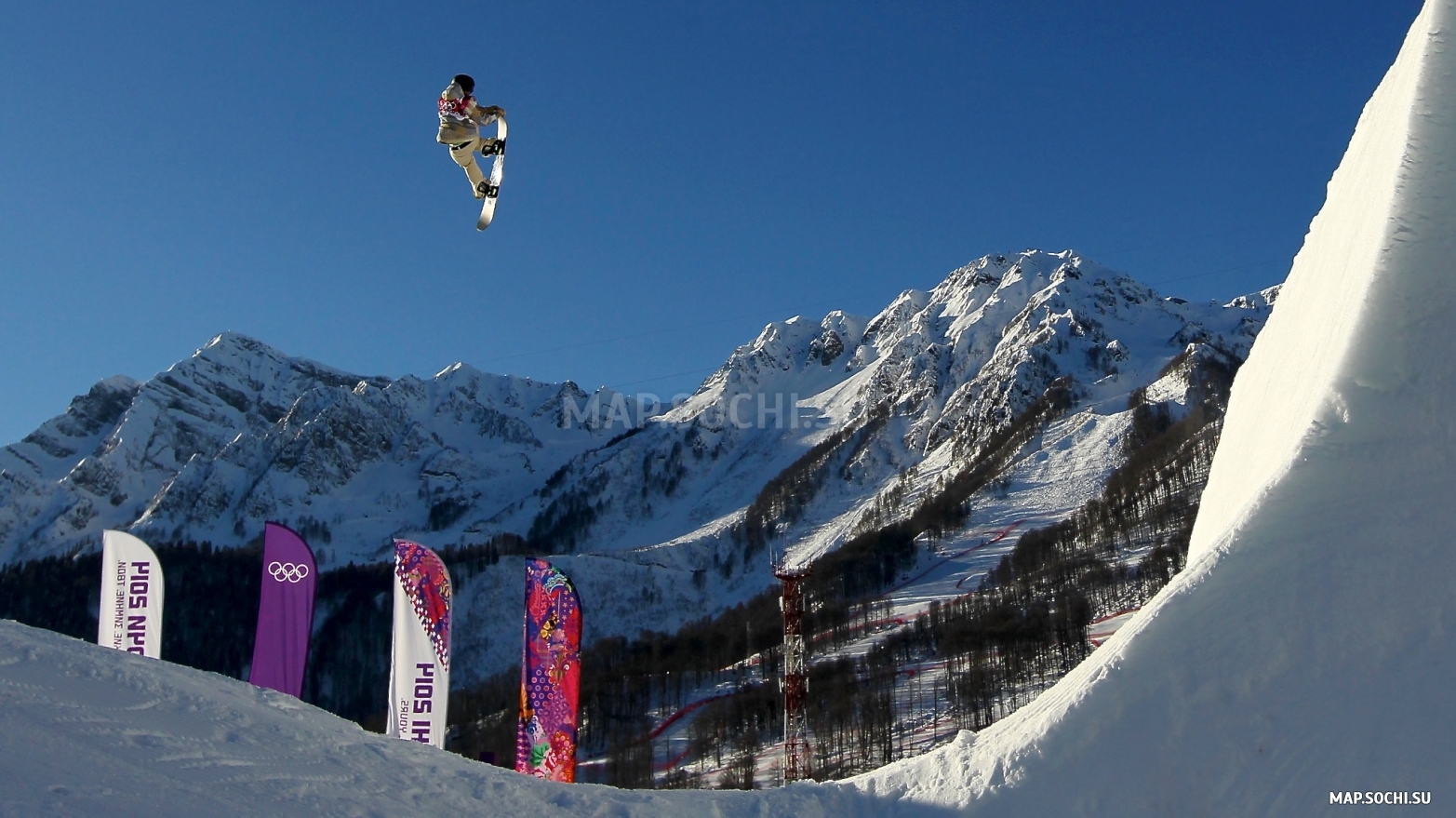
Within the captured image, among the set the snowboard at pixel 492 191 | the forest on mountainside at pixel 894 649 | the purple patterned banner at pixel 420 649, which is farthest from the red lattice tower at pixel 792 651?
the snowboard at pixel 492 191

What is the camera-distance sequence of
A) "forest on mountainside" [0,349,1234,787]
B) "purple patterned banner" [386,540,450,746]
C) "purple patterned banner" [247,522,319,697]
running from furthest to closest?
"forest on mountainside" [0,349,1234,787]
"purple patterned banner" [247,522,319,697]
"purple patterned banner" [386,540,450,746]

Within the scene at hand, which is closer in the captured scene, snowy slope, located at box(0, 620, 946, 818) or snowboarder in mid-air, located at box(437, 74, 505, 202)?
snowy slope, located at box(0, 620, 946, 818)

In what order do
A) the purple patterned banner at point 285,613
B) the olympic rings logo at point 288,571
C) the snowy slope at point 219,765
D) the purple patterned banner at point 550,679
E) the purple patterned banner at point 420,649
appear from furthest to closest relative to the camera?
the olympic rings logo at point 288,571
the purple patterned banner at point 550,679
the purple patterned banner at point 285,613
the purple patterned banner at point 420,649
the snowy slope at point 219,765

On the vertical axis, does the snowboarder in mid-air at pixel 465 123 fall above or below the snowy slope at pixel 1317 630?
above

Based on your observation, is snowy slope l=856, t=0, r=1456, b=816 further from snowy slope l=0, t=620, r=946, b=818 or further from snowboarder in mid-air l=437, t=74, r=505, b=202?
snowboarder in mid-air l=437, t=74, r=505, b=202

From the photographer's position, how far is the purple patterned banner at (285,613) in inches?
899

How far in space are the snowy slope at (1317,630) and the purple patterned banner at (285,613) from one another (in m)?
16.1

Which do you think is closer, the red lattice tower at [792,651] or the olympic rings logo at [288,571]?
the olympic rings logo at [288,571]

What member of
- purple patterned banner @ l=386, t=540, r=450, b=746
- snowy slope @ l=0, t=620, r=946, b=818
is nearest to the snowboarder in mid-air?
snowy slope @ l=0, t=620, r=946, b=818

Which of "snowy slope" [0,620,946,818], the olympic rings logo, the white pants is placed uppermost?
the white pants

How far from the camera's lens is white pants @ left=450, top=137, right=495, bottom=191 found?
54.9 feet

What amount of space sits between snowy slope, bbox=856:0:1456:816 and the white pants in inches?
437

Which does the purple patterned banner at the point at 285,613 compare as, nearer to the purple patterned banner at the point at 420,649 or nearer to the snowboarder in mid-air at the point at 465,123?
the purple patterned banner at the point at 420,649

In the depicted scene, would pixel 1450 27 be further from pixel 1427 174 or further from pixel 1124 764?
pixel 1124 764
